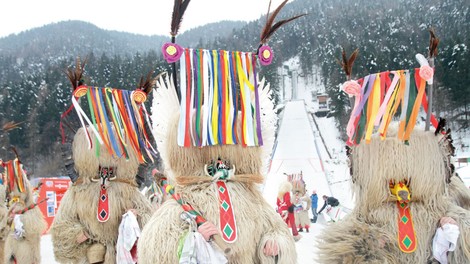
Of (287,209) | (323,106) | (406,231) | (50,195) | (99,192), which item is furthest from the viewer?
(323,106)

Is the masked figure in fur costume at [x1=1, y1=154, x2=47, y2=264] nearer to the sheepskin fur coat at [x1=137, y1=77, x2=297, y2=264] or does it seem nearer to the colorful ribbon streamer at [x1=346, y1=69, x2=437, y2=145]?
the sheepskin fur coat at [x1=137, y1=77, x2=297, y2=264]

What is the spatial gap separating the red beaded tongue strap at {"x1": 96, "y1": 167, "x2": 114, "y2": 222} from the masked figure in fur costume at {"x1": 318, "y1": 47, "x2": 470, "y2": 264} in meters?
2.33

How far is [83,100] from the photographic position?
4.94 meters

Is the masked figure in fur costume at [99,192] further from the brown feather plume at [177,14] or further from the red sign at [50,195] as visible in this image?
the red sign at [50,195]

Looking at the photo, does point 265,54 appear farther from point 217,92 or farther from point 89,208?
point 89,208

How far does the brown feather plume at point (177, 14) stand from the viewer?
3.15m

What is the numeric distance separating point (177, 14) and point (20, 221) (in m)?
5.41

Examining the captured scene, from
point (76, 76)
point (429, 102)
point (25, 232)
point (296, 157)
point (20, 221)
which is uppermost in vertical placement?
point (76, 76)

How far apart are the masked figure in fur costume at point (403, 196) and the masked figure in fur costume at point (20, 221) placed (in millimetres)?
5450

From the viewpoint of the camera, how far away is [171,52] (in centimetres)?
314

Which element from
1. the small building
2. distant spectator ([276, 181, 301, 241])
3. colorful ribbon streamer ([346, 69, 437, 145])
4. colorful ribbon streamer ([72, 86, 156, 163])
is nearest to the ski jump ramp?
distant spectator ([276, 181, 301, 241])

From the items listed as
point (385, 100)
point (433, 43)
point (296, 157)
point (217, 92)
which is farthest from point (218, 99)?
point (296, 157)

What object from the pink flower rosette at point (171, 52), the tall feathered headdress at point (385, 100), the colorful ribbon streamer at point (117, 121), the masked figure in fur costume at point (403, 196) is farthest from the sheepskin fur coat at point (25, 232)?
the tall feathered headdress at point (385, 100)

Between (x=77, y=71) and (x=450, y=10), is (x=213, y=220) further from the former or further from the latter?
(x=450, y=10)
